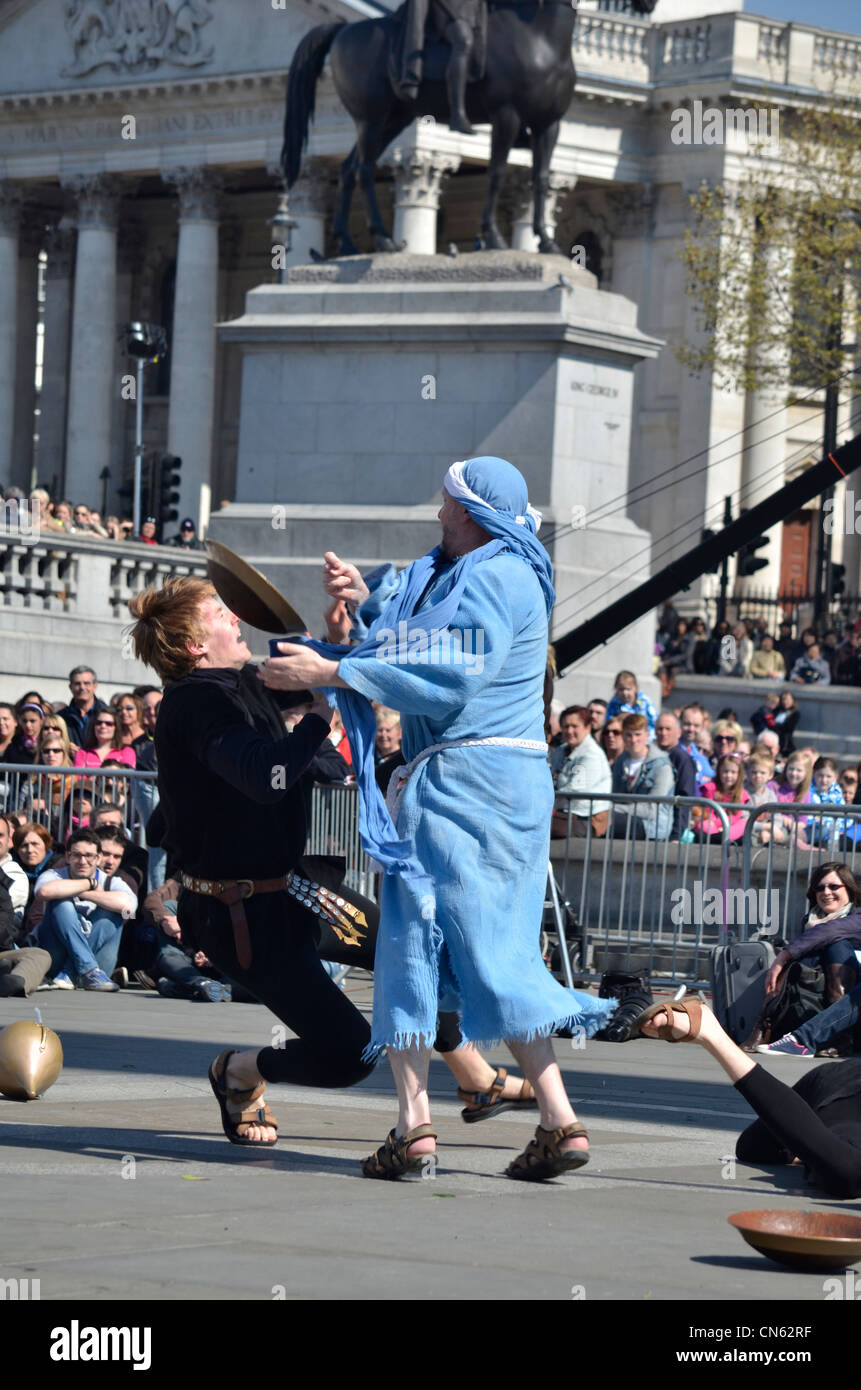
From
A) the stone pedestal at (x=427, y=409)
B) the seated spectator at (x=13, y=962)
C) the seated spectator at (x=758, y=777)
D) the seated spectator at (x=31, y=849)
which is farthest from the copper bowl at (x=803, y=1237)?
the stone pedestal at (x=427, y=409)

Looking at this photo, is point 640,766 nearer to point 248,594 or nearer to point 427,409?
point 427,409

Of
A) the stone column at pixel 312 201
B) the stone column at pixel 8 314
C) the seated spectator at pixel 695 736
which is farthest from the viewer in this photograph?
the stone column at pixel 8 314

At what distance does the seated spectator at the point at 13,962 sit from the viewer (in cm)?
1239

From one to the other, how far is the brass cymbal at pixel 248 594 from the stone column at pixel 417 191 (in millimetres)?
47505

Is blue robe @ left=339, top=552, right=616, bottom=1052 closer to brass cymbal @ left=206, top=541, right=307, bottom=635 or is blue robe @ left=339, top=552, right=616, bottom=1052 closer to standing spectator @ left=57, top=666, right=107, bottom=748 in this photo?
brass cymbal @ left=206, top=541, right=307, bottom=635

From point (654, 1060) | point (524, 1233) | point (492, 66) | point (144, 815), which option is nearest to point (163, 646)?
point (524, 1233)

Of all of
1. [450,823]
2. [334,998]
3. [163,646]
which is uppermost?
[163,646]

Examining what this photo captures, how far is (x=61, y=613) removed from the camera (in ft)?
79.7

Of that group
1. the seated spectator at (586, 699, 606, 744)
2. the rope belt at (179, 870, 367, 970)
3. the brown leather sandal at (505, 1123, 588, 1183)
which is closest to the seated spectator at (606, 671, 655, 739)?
the seated spectator at (586, 699, 606, 744)

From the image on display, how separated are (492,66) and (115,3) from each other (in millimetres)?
45649

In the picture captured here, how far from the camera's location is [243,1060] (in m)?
7.07

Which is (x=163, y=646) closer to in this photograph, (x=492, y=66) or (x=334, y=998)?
(x=334, y=998)

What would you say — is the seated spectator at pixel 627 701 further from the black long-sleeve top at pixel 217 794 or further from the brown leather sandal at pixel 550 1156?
the brown leather sandal at pixel 550 1156

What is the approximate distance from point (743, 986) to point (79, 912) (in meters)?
3.99
